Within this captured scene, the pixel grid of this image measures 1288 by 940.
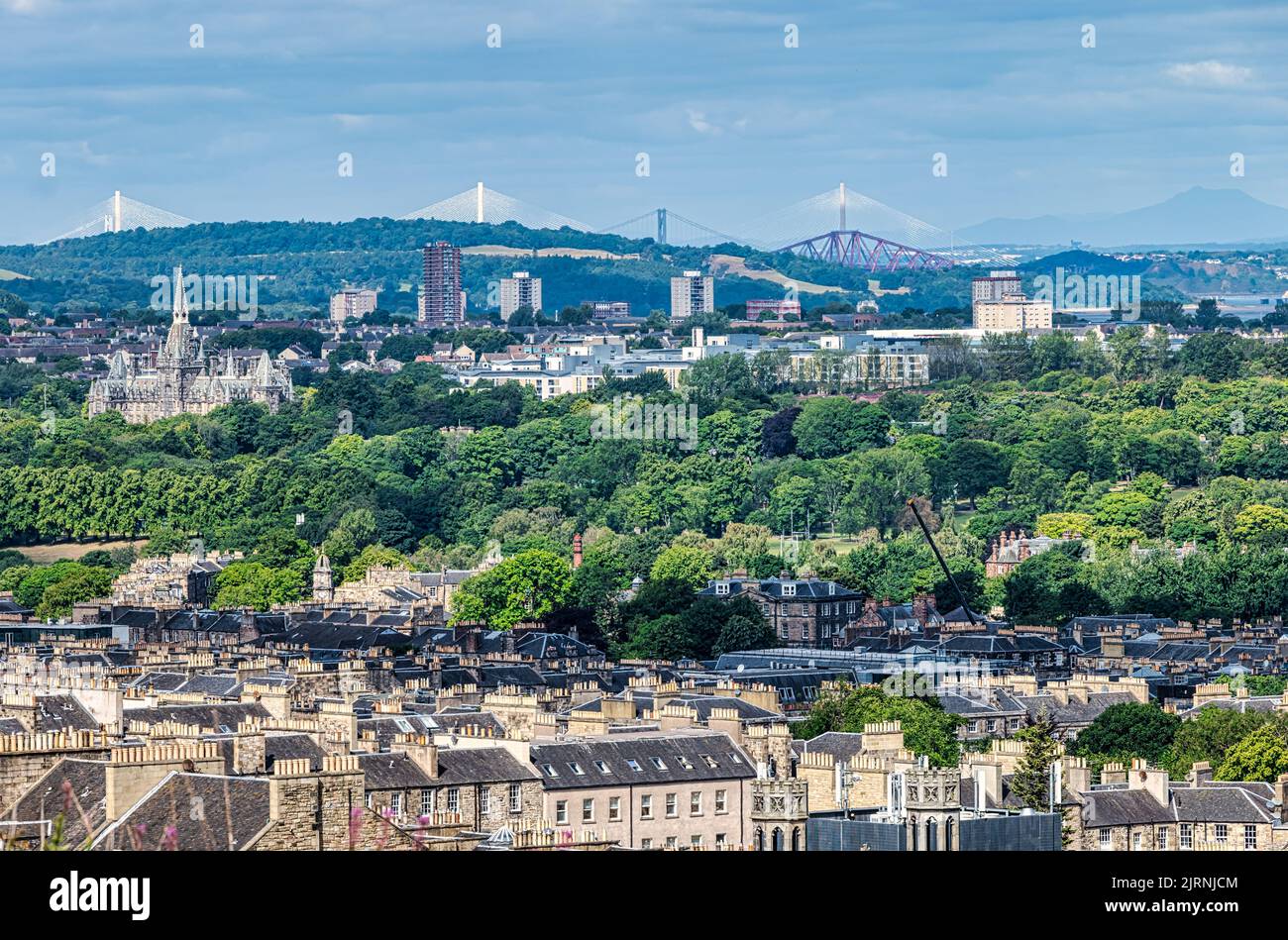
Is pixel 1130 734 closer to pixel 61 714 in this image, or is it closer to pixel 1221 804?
pixel 1221 804

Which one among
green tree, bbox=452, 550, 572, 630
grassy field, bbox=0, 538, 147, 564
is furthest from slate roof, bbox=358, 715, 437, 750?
grassy field, bbox=0, 538, 147, 564

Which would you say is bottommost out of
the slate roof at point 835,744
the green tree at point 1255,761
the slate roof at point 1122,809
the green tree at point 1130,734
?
the green tree at point 1130,734

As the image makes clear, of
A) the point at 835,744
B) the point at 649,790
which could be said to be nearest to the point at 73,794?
the point at 649,790

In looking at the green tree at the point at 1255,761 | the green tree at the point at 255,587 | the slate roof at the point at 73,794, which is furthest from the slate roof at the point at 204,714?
the green tree at the point at 255,587

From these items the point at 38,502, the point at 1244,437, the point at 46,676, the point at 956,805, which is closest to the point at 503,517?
the point at 38,502

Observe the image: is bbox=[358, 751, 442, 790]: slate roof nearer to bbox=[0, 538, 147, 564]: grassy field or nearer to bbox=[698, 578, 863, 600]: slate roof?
bbox=[698, 578, 863, 600]: slate roof

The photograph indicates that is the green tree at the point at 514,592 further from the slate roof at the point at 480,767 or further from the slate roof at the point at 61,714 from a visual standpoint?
the slate roof at the point at 480,767
